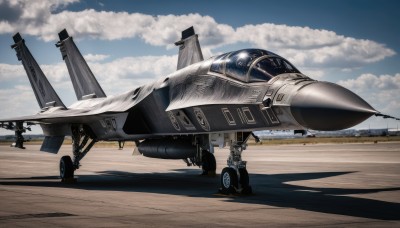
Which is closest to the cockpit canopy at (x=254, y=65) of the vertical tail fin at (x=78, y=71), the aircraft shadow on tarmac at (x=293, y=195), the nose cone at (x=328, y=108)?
the nose cone at (x=328, y=108)

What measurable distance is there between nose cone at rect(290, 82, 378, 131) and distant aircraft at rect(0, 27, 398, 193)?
0.01 m

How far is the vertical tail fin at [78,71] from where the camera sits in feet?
64.6

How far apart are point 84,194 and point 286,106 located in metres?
5.31

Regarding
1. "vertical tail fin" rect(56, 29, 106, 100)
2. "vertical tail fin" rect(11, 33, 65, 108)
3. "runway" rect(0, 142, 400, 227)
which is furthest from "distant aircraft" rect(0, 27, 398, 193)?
"runway" rect(0, 142, 400, 227)

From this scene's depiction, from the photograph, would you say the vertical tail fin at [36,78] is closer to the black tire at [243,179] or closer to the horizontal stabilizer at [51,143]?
the horizontal stabilizer at [51,143]

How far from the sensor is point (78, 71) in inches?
802

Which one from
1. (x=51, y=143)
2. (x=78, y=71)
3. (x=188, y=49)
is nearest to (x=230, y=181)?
(x=188, y=49)

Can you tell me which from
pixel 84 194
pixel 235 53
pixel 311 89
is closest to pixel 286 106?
pixel 311 89

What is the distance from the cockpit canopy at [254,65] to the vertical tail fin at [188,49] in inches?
183

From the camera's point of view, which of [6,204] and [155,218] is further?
[6,204]

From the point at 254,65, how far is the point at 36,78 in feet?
41.1

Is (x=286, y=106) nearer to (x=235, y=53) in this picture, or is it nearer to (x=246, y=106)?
(x=246, y=106)

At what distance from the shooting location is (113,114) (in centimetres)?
1445

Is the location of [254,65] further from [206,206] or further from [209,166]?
[209,166]
